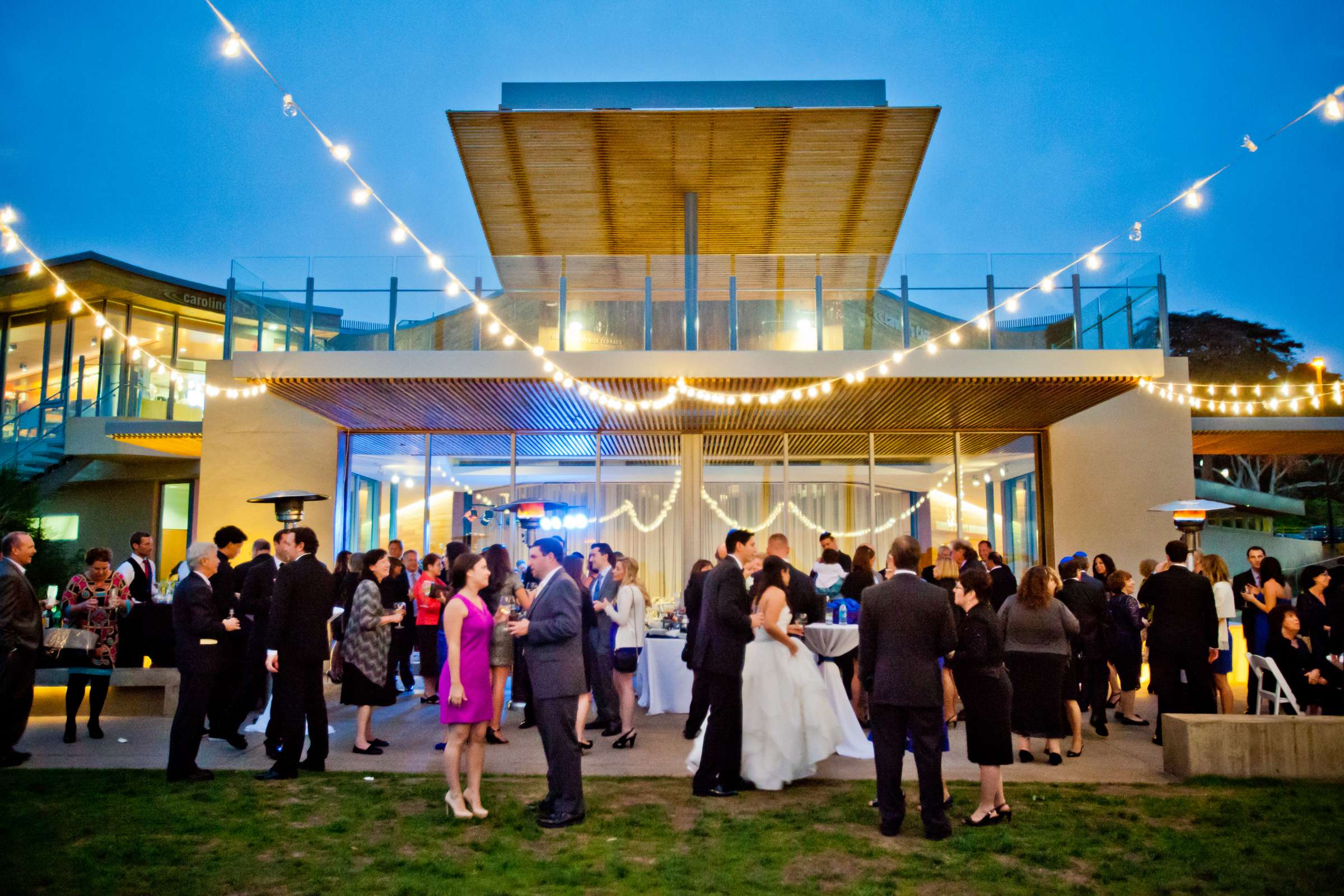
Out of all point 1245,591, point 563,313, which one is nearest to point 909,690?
point 1245,591

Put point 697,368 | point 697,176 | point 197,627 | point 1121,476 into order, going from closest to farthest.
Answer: point 197,627, point 697,368, point 1121,476, point 697,176

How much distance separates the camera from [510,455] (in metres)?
14.2

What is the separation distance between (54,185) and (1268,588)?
271 feet

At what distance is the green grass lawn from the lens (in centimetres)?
408

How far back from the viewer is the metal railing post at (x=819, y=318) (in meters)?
11.3

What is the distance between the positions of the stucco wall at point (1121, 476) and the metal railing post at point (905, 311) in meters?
3.68

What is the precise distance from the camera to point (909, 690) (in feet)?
15.8

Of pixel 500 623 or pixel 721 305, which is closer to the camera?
pixel 500 623

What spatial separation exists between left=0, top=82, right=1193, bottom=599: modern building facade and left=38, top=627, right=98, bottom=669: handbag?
4.24 metres

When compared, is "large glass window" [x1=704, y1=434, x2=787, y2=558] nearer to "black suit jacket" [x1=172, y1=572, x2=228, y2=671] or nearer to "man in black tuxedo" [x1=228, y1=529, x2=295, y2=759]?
"man in black tuxedo" [x1=228, y1=529, x2=295, y2=759]

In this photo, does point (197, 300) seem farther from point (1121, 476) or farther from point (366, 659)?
point (1121, 476)

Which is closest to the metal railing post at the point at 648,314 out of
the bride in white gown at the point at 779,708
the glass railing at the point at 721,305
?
the glass railing at the point at 721,305

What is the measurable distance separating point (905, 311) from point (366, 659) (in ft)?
25.7

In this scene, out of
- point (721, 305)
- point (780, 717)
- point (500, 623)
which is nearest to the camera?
point (500, 623)
